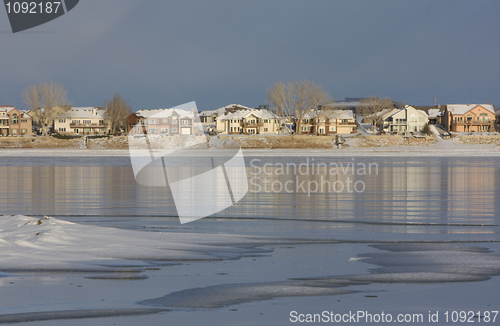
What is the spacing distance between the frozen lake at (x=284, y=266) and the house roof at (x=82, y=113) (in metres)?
129

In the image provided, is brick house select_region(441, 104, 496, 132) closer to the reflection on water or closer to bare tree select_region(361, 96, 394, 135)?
bare tree select_region(361, 96, 394, 135)

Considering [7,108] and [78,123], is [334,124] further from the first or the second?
[7,108]

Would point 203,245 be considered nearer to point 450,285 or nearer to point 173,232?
point 173,232

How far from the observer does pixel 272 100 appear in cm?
10350

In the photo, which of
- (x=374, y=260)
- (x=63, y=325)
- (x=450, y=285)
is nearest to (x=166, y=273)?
(x=63, y=325)

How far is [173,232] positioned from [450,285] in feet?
16.8

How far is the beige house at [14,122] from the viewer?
13462 centimetres

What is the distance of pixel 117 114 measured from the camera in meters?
123

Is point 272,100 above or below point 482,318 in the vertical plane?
above

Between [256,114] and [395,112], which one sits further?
[395,112]

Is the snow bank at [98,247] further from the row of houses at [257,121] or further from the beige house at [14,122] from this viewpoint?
the beige house at [14,122]

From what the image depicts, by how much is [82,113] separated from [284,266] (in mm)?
139860

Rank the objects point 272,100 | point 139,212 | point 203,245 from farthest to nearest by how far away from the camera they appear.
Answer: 1. point 272,100
2. point 139,212
3. point 203,245

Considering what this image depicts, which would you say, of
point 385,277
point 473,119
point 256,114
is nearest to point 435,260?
point 385,277
